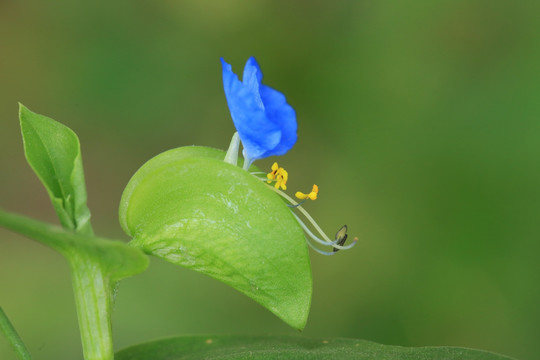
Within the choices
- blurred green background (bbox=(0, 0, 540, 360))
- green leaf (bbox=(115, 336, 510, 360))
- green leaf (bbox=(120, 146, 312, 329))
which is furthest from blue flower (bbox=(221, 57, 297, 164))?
blurred green background (bbox=(0, 0, 540, 360))

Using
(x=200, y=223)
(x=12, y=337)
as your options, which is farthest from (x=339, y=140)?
(x=12, y=337)

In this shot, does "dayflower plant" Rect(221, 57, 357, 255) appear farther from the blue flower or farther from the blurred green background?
the blurred green background

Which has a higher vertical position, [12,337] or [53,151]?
[53,151]

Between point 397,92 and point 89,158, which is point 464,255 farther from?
point 89,158

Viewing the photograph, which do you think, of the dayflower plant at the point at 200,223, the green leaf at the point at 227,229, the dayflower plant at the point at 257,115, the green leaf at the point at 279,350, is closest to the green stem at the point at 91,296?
the dayflower plant at the point at 200,223

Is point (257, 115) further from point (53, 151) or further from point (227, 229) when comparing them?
point (53, 151)

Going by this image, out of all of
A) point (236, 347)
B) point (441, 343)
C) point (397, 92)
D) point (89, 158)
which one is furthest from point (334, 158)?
point (236, 347)
